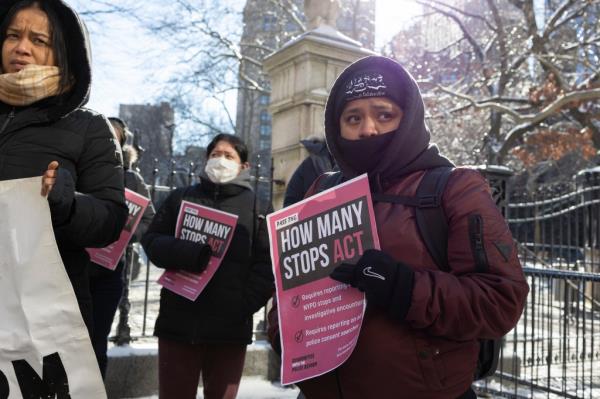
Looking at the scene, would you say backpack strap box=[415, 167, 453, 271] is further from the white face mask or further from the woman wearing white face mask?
the white face mask

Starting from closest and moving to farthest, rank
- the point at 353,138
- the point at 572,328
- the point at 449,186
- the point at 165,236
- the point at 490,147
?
the point at 449,186 → the point at 353,138 → the point at 165,236 → the point at 572,328 → the point at 490,147

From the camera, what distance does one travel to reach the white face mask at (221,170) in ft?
10.7

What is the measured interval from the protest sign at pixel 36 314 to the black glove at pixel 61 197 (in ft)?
0.10

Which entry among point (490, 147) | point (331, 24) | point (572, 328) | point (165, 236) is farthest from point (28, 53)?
point (490, 147)

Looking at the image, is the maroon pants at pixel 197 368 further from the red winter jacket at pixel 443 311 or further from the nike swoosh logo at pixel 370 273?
the nike swoosh logo at pixel 370 273

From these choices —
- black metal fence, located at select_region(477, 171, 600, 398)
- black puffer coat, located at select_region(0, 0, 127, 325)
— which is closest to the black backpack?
black puffer coat, located at select_region(0, 0, 127, 325)

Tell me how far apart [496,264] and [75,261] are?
1.46 meters

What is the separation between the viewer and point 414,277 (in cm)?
142

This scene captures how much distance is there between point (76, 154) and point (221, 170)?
1.47m

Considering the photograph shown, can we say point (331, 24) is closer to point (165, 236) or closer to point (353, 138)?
point (165, 236)

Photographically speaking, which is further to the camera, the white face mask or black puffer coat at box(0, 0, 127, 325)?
the white face mask

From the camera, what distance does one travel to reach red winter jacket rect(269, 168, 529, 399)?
1.40m

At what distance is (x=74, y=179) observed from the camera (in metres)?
1.83

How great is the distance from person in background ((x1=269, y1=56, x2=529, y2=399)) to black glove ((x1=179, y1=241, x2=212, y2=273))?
1381 millimetres
